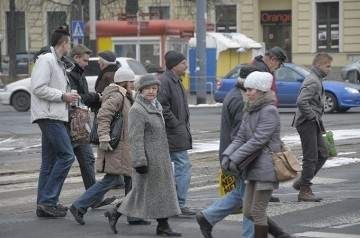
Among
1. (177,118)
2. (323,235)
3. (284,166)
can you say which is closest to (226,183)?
(323,235)

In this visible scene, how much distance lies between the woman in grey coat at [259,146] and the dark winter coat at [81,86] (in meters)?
3.31

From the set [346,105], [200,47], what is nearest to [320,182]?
[346,105]

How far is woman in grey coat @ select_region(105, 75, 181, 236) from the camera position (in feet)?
30.4

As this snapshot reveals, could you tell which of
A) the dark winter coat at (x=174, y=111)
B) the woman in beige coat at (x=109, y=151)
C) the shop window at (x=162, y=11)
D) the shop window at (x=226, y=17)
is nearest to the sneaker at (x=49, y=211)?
the woman in beige coat at (x=109, y=151)

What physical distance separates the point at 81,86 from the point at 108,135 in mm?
1179

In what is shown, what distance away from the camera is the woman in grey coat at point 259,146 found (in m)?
7.96

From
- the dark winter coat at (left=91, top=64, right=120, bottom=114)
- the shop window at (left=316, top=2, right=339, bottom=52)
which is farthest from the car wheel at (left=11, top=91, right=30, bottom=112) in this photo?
the dark winter coat at (left=91, top=64, right=120, bottom=114)

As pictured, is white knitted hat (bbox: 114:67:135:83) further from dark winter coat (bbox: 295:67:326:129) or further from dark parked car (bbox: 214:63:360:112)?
dark parked car (bbox: 214:63:360:112)

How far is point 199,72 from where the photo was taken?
114ft

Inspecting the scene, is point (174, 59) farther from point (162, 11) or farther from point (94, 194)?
point (162, 11)

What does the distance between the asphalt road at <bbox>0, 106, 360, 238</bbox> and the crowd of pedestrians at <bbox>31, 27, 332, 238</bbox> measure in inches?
8.2

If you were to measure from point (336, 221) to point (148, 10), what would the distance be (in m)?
A: 44.3

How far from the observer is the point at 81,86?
11258 mm

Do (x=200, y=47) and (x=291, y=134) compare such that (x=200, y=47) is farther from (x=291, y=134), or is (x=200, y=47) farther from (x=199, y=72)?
(x=291, y=134)
